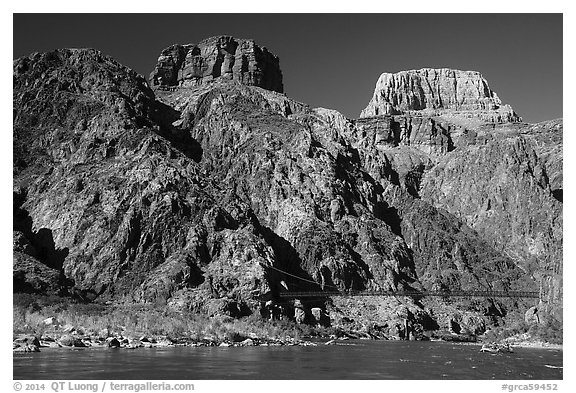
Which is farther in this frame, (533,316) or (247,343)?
(533,316)

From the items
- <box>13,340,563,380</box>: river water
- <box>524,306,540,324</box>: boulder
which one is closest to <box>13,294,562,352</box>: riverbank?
<box>524,306,540,324</box>: boulder

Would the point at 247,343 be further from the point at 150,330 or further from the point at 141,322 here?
the point at 141,322

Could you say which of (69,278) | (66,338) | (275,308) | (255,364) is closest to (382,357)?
(255,364)

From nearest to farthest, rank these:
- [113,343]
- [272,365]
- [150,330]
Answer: [272,365], [113,343], [150,330]

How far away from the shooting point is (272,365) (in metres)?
99.6

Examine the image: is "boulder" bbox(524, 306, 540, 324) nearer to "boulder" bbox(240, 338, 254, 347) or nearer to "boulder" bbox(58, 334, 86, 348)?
"boulder" bbox(240, 338, 254, 347)

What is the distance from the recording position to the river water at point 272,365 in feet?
278

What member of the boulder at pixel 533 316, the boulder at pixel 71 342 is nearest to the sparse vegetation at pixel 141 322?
the boulder at pixel 71 342

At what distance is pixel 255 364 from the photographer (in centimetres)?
10038

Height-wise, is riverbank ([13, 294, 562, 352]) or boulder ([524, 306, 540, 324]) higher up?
boulder ([524, 306, 540, 324])

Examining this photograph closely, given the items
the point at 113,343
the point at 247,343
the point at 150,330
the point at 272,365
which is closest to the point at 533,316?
the point at 247,343

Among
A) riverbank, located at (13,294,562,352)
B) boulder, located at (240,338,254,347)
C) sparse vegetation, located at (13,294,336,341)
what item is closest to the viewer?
riverbank, located at (13,294,562,352)

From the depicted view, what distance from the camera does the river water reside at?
3339 inches
